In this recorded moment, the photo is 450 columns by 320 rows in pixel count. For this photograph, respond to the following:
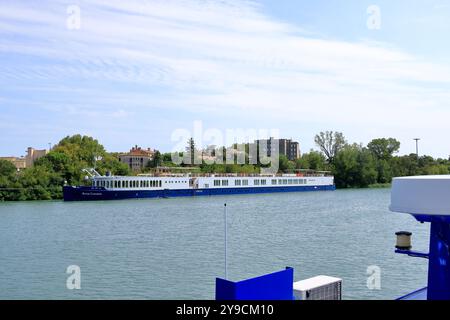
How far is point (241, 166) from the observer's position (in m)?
54.8

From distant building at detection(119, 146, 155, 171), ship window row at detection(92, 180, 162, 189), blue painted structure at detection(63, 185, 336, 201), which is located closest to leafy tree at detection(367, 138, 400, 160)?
blue painted structure at detection(63, 185, 336, 201)

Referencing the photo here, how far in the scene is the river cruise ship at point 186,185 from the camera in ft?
114

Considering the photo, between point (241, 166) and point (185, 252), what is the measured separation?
4138cm

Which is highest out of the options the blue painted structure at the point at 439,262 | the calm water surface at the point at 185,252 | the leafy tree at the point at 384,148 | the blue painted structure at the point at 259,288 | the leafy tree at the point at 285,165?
the leafy tree at the point at 384,148

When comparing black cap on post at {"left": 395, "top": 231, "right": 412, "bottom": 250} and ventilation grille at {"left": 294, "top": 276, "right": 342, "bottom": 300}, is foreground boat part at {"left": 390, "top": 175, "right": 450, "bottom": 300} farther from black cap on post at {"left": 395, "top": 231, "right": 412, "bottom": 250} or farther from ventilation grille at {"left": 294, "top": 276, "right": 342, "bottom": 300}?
ventilation grille at {"left": 294, "top": 276, "right": 342, "bottom": 300}

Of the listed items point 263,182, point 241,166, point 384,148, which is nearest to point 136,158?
point 241,166

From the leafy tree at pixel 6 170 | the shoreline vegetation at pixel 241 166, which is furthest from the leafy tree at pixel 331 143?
the leafy tree at pixel 6 170

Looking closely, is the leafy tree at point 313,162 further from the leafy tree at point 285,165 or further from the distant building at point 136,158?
the distant building at point 136,158

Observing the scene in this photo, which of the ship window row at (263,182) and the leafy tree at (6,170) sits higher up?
the leafy tree at (6,170)

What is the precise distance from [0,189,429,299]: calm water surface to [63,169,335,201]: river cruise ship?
1141cm

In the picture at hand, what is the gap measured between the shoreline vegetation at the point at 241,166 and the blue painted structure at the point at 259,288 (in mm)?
26186

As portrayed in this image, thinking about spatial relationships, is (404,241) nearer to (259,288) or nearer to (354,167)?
(259,288)
